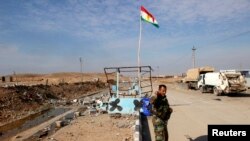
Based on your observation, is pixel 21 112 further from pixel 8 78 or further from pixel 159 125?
pixel 8 78

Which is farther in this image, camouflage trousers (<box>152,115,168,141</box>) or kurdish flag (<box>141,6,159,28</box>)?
kurdish flag (<box>141,6,159,28</box>)

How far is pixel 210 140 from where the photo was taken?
25.1 feet

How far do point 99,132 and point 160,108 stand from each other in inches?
194

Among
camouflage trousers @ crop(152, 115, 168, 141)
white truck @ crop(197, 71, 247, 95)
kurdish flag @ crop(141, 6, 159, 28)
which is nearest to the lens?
camouflage trousers @ crop(152, 115, 168, 141)

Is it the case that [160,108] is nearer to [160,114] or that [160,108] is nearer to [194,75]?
[160,114]

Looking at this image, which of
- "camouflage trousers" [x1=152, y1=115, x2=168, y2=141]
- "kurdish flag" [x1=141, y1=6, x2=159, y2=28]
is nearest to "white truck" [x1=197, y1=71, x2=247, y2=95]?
"kurdish flag" [x1=141, y1=6, x2=159, y2=28]

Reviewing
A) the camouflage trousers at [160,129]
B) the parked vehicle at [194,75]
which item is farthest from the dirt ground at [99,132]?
the parked vehicle at [194,75]

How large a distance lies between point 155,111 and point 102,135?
4.25 m

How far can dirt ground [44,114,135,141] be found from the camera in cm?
1103

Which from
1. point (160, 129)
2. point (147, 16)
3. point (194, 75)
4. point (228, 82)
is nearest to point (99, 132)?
point (160, 129)

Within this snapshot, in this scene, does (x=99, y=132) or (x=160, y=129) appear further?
(x=99, y=132)

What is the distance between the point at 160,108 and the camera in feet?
25.2

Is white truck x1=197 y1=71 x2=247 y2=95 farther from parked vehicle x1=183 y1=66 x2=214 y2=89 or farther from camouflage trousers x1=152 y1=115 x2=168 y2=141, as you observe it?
camouflage trousers x1=152 y1=115 x2=168 y2=141

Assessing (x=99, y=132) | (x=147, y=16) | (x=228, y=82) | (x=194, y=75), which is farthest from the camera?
(x=194, y=75)
